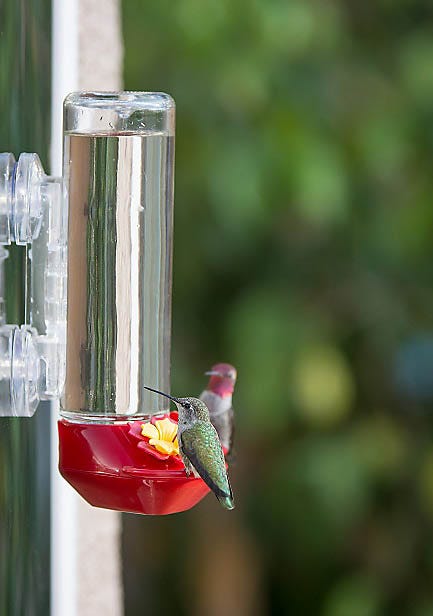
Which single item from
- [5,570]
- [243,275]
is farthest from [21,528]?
[243,275]

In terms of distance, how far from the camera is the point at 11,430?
4.16 feet

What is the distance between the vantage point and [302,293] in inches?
125

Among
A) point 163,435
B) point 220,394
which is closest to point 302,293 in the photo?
point 220,394

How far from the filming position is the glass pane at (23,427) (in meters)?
1.20

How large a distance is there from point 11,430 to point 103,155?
0.43m

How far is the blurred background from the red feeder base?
1.58 meters

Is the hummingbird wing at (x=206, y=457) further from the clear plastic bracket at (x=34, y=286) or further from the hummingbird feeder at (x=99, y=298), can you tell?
the clear plastic bracket at (x=34, y=286)

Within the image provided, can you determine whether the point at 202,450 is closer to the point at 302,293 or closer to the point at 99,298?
the point at 99,298

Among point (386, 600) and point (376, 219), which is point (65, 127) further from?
point (386, 600)

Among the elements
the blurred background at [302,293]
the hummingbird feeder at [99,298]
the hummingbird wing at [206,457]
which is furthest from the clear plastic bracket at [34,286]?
the blurred background at [302,293]

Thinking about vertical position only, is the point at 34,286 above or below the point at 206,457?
above

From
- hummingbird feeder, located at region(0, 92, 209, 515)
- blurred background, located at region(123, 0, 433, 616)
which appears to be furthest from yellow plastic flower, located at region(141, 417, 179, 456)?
blurred background, located at region(123, 0, 433, 616)

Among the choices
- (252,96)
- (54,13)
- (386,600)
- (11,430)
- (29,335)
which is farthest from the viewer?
(386,600)

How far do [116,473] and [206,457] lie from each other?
0.25 feet
